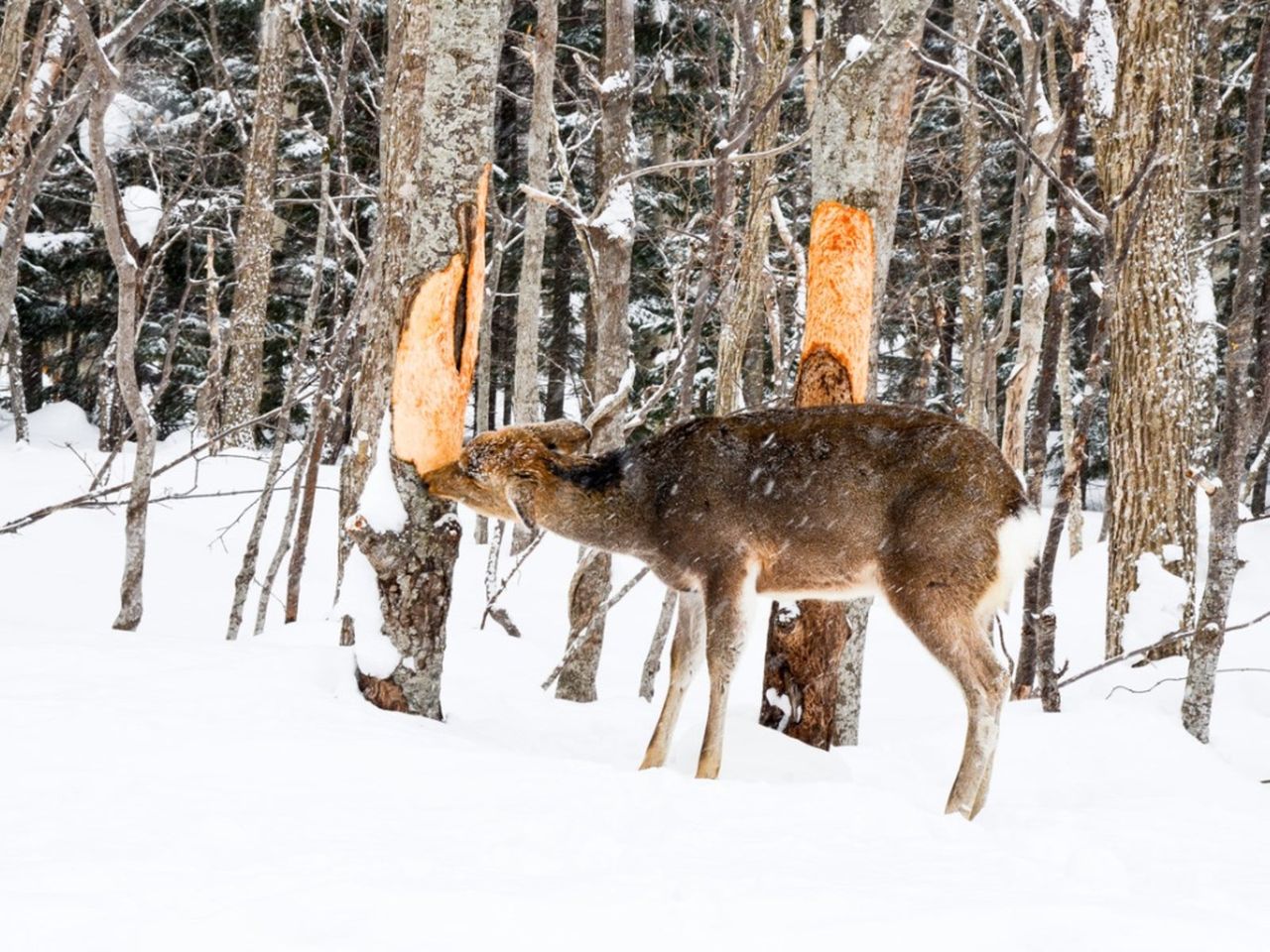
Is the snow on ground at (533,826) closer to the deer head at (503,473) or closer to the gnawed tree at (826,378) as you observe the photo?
the gnawed tree at (826,378)

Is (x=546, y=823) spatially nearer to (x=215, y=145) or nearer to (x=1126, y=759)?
(x=1126, y=759)

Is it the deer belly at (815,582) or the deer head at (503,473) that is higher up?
the deer head at (503,473)

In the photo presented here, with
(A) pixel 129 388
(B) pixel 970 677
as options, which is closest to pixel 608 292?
(A) pixel 129 388

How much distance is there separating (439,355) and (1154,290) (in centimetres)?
620

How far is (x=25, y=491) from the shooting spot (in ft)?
45.8

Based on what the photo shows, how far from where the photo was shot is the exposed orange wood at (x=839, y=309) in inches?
209

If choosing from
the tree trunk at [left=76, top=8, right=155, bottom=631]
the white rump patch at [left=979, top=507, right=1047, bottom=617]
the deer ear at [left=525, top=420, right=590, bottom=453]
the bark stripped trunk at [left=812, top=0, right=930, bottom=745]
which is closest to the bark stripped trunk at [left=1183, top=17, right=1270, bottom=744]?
the bark stripped trunk at [left=812, top=0, right=930, bottom=745]

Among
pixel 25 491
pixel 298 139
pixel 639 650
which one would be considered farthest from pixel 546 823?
pixel 298 139

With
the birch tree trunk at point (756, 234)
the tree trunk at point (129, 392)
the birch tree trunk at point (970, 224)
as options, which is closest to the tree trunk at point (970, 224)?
the birch tree trunk at point (970, 224)

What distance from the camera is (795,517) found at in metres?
4.54

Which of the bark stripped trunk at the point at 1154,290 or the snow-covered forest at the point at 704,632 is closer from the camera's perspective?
the snow-covered forest at the point at 704,632

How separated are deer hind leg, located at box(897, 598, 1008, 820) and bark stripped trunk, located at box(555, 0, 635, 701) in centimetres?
370

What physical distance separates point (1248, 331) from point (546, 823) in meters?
5.49

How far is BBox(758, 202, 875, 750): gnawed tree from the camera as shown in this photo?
5.22m
